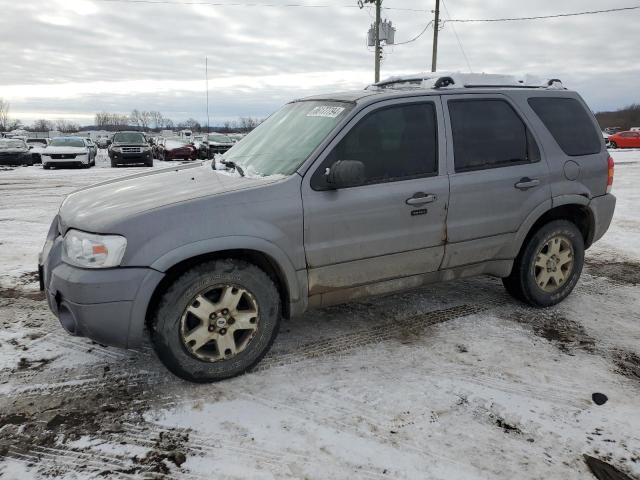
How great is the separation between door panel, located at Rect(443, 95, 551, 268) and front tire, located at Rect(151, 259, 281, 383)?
1515mm

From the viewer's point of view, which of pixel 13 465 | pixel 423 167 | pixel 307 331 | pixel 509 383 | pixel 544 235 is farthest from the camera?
pixel 544 235

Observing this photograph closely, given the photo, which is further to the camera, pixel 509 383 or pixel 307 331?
pixel 307 331

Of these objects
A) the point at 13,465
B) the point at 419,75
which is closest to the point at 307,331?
the point at 13,465

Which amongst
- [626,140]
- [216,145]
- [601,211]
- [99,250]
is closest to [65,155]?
[216,145]

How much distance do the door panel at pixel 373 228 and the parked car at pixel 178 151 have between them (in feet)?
80.5

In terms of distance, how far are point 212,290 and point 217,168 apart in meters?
1.17

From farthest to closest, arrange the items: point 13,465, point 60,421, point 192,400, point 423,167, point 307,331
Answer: point 307,331
point 423,167
point 192,400
point 60,421
point 13,465

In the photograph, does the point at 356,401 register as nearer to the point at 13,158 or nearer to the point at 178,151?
the point at 13,158

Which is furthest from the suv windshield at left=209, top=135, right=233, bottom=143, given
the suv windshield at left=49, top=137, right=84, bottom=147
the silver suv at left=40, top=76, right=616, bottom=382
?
the silver suv at left=40, top=76, right=616, bottom=382

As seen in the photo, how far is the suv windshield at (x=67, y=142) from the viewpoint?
2081 centimetres

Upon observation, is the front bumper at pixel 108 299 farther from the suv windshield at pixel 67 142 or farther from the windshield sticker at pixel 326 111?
the suv windshield at pixel 67 142

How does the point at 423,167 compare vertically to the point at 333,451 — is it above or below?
above

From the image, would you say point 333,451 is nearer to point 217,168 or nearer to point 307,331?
point 307,331

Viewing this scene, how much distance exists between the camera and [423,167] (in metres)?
3.56
